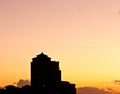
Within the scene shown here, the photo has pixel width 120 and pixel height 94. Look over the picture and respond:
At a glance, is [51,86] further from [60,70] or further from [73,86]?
[73,86]

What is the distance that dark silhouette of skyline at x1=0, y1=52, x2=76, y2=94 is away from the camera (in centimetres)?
8981

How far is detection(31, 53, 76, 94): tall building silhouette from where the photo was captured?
89750 millimetres

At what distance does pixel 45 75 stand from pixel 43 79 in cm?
123

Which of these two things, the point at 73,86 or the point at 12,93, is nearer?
the point at 12,93

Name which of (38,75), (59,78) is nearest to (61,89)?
(59,78)

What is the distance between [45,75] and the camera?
89.5m

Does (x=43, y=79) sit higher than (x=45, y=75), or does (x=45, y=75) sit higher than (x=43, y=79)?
(x=45, y=75)

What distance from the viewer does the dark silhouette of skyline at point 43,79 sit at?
89.8 meters

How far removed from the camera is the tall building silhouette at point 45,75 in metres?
89.8

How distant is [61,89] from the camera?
9600 cm

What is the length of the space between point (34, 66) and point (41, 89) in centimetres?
670

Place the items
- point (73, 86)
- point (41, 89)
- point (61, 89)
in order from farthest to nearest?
point (73, 86) → point (61, 89) → point (41, 89)

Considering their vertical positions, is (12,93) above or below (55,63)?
below

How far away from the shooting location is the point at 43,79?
8988 cm
